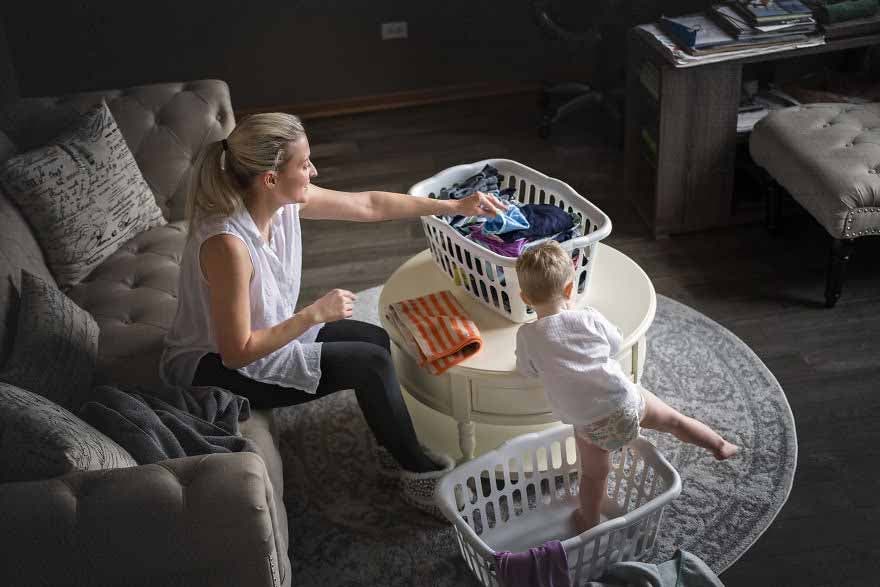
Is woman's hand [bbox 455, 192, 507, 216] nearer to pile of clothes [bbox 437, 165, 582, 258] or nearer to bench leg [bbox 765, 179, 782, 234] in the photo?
pile of clothes [bbox 437, 165, 582, 258]

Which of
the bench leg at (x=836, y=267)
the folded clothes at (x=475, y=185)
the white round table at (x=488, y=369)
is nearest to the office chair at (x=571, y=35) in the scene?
the bench leg at (x=836, y=267)

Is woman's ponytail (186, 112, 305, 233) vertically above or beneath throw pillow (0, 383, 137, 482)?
above

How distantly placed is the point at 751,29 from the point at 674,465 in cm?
162

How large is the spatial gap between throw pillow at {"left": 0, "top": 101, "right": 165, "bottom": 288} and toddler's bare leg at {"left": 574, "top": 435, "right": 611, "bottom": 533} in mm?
1528

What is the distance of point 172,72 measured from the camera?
15.4 ft

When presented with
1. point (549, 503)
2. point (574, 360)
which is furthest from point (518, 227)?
point (549, 503)

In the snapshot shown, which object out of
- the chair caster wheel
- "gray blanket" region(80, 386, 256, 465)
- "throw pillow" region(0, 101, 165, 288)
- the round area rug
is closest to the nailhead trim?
the round area rug

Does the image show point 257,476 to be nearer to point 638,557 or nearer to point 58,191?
point 638,557

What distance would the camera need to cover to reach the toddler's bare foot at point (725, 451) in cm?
241

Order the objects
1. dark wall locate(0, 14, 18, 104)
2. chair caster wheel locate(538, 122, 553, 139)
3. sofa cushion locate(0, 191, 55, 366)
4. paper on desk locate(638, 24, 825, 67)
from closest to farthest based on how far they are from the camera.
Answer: sofa cushion locate(0, 191, 55, 366), paper on desk locate(638, 24, 825, 67), dark wall locate(0, 14, 18, 104), chair caster wheel locate(538, 122, 553, 139)

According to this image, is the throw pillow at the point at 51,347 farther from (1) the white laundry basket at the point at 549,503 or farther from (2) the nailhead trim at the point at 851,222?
(2) the nailhead trim at the point at 851,222

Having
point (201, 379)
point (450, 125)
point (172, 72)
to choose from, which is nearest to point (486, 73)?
point (450, 125)

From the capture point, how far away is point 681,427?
238cm

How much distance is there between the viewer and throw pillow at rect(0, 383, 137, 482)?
1750 mm
